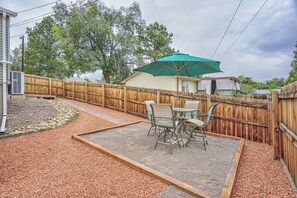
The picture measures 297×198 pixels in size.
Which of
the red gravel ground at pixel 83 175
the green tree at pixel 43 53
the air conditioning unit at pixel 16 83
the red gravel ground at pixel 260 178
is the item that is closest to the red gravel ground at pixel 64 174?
the red gravel ground at pixel 83 175

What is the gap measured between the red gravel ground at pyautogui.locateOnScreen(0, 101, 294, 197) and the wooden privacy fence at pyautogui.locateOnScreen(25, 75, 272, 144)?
44.1 inches

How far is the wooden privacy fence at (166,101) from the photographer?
4969 millimetres

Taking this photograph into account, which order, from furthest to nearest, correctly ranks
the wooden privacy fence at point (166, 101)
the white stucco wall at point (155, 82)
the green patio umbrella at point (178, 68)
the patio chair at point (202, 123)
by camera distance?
the white stucco wall at point (155, 82)
the green patio umbrella at point (178, 68)
the wooden privacy fence at point (166, 101)
the patio chair at point (202, 123)

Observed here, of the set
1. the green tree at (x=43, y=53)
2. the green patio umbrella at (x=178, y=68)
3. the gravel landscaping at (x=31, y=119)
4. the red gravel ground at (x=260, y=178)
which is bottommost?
the red gravel ground at (x=260, y=178)

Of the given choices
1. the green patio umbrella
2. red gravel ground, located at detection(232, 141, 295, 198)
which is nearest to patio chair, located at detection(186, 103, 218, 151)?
red gravel ground, located at detection(232, 141, 295, 198)

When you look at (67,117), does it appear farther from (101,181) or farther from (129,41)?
(129,41)

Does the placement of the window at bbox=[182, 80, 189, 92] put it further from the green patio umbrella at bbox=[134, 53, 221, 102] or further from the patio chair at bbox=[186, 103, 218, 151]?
the patio chair at bbox=[186, 103, 218, 151]

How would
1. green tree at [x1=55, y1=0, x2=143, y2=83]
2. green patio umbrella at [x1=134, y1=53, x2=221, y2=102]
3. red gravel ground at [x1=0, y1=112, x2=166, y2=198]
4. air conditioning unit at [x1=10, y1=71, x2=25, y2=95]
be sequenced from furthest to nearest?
green tree at [x1=55, y1=0, x2=143, y2=83] < air conditioning unit at [x1=10, y1=71, x2=25, y2=95] < green patio umbrella at [x1=134, y1=53, x2=221, y2=102] < red gravel ground at [x1=0, y1=112, x2=166, y2=198]

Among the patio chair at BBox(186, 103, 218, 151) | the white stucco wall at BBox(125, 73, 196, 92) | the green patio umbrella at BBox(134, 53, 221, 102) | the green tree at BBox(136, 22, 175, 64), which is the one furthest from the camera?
the green tree at BBox(136, 22, 175, 64)

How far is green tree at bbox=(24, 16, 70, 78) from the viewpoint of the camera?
21.6 meters

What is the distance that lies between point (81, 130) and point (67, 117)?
5.89ft

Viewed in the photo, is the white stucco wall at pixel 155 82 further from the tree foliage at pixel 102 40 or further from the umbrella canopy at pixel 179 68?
the umbrella canopy at pixel 179 68

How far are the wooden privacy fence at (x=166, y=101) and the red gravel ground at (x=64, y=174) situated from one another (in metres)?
3.71

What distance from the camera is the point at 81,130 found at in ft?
17.6
